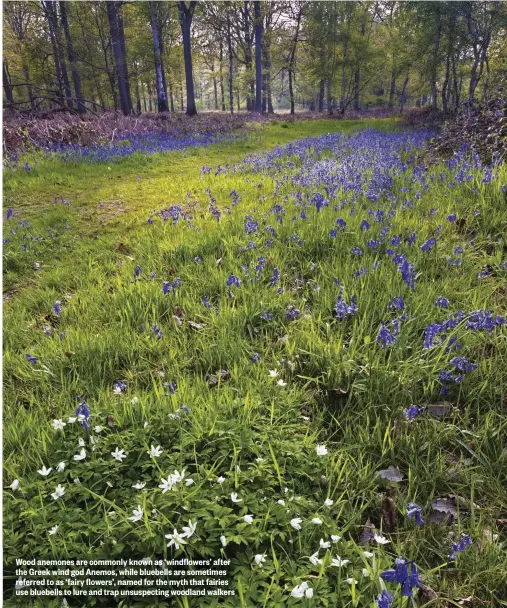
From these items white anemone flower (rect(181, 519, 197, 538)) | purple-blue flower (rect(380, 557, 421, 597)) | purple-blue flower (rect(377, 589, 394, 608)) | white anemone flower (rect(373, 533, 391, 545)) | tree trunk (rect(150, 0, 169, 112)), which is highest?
tree trunk (rect(150, 0, 169, 112))

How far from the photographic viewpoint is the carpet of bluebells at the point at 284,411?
1.64m

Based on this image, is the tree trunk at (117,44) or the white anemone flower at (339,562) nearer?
the white anemone flower at (339,562)

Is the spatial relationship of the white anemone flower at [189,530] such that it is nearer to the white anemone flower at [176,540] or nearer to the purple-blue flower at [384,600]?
the white anemone flower at [176,540]

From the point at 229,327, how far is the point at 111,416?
118cm

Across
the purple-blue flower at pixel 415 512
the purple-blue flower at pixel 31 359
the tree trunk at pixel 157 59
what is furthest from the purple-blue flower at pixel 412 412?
the tree trunk at pixel 157 59

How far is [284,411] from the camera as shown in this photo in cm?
240

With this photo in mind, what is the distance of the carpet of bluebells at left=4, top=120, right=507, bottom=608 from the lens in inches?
64.7

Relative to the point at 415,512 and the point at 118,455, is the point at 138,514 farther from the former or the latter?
the point at 415,512

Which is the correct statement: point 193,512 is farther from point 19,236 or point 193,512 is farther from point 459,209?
point 19,236

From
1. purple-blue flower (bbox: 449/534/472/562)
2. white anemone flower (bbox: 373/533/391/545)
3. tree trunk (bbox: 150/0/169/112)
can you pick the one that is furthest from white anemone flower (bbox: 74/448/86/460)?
tree trunk (bbox: 150/0/169/112)

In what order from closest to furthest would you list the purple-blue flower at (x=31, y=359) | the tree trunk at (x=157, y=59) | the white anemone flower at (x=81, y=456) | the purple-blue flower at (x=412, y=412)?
the white anemone flower at (x=81, y=456) → the purple-blue flower at (x=412, y=412) → the purple-blue flower at (x=31, y=359) → the tree trunk at (x=157, y=59)

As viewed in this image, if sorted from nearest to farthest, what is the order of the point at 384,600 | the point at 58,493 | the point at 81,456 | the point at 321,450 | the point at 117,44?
the point at 384,600, the point at 58,493, the point at 81,456, the point at 321,450, the point at 117,44

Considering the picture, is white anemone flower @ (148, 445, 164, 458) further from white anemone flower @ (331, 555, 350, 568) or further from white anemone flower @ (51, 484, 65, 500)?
white anemone flower @ (331, 555, 350, 568)

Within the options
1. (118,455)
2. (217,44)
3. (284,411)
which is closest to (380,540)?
(284,411)
